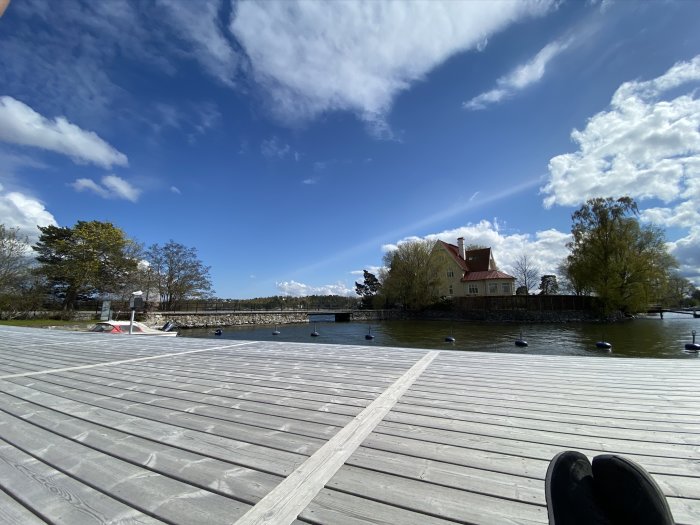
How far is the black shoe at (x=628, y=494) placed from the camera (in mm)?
920

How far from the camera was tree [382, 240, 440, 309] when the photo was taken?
136 ft

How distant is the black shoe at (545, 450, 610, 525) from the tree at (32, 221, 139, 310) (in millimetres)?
34524

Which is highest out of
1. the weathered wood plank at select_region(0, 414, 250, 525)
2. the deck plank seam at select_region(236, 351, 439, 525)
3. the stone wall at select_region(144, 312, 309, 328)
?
the deck plank seam at select_region(236, 351, 439, 525)

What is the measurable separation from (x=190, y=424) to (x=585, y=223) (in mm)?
39012

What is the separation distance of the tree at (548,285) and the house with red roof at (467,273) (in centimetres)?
986

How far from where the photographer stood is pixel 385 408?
107 inches

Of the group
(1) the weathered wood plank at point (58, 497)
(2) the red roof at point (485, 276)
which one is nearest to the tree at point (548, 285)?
(2) the red roof at point (485, 276)

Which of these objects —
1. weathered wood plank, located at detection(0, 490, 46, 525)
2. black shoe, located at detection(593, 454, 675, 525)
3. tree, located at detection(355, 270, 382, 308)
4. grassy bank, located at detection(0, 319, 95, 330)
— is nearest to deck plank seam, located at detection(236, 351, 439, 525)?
weathered wood plank, located at detection(0, 490, 46, 525)

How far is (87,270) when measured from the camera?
27.4 metres

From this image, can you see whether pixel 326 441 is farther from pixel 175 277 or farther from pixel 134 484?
pixel 175 277

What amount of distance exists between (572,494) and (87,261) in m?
35.4

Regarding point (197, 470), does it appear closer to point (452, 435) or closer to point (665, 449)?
point (452, 435)

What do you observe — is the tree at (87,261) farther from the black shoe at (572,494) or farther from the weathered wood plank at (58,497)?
the black shoe at (572,494)

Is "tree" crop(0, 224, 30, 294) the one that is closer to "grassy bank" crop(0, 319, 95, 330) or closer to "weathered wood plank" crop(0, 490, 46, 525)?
"grassy bank" crop(0, 319, 95, 330)
